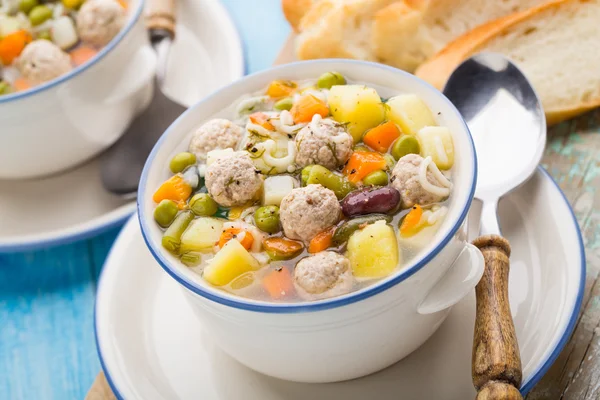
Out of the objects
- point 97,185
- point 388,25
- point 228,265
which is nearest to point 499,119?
point 388,25

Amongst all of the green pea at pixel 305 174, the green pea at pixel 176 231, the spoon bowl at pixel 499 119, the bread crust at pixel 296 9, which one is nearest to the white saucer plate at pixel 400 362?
the spoon bowl at pixel 499 119

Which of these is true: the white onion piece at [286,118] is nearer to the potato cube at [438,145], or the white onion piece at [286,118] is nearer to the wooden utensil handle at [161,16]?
the potato cube at [438,145]

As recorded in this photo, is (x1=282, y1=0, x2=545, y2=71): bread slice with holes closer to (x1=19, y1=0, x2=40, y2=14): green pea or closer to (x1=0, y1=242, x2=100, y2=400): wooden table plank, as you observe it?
(x1=19, y1=0, x2=40, y2=14): green pea

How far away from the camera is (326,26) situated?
3371 mm

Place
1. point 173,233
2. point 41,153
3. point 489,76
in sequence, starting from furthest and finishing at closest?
point 41,153 < point 489,76 < point 173,233

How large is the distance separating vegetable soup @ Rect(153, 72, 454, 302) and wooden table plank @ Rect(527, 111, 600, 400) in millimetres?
762

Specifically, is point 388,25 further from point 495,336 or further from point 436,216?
point 495,336

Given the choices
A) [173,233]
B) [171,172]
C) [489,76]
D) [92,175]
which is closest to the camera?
[173,233]

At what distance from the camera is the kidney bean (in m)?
2.04

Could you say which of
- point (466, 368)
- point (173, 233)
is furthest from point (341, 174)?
point (466, 368)

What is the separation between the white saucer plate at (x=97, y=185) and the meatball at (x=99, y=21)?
0.57 meters

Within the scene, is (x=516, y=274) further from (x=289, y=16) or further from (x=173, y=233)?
(x=289, y=16)

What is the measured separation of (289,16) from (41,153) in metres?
1.43

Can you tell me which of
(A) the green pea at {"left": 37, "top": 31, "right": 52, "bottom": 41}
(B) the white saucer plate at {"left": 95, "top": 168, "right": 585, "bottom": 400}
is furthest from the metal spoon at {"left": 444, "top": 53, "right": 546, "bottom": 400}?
(A) the green pea at {"left": 37, "top": 31, "right": 52, "bottom": 41}
